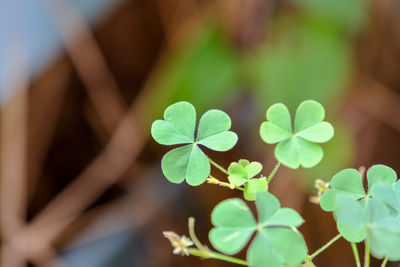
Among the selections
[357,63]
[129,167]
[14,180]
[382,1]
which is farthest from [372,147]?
[14,180]

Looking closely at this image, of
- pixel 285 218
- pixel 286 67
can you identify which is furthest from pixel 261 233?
pixel 286 67

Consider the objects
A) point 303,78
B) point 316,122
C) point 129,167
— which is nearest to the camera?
point 316,122

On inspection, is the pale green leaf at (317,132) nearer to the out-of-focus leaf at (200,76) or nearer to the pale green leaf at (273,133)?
the pale green leaf at (273,133)

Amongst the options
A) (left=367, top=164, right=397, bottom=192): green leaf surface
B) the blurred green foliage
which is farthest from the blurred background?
(left=367, top=164, right=397, bottom=192): green leaf surface

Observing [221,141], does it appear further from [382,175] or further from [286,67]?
[286,67]

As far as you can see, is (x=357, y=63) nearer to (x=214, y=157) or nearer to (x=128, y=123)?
(x=214, y=157)

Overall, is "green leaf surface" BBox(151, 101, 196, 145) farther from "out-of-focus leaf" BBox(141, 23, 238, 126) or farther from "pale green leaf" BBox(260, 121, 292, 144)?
"out-of-focus leaf" BBox(141, 23, 238, 126)
